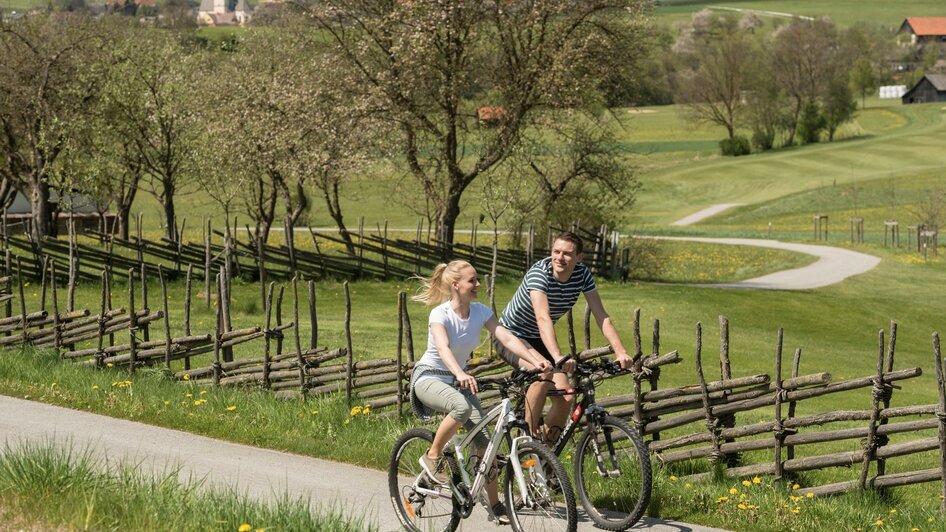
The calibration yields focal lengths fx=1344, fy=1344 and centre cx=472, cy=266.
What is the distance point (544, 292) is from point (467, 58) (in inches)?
1167

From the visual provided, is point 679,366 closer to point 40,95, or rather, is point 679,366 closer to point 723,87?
point 40,95

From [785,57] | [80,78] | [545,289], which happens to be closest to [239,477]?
[545,289]

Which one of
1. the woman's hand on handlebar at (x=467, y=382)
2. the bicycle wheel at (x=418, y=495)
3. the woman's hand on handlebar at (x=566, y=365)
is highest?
the woman's hand on handlebar at (x=566, y=365)

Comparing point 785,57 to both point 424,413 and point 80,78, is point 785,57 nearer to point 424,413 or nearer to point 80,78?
point 80,78

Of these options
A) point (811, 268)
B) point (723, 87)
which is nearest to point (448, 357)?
point (811, 268)

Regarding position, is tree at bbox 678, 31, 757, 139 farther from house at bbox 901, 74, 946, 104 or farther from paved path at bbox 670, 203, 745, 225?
paved path at bbox 670, 203, 745, 225

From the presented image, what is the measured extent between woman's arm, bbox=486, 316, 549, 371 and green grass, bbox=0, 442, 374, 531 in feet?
5.14

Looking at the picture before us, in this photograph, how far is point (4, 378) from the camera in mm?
15773

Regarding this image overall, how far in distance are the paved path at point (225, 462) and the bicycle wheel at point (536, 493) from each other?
27.6 inches

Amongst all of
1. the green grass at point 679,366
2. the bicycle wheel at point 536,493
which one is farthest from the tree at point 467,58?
the bicycle wheel at point 536,493

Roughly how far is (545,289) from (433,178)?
106 feet

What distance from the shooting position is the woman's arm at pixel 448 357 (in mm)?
8367

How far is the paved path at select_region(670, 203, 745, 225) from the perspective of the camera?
249 feet

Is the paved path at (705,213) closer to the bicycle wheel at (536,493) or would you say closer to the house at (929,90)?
the bicycle wheel at (536,493)
